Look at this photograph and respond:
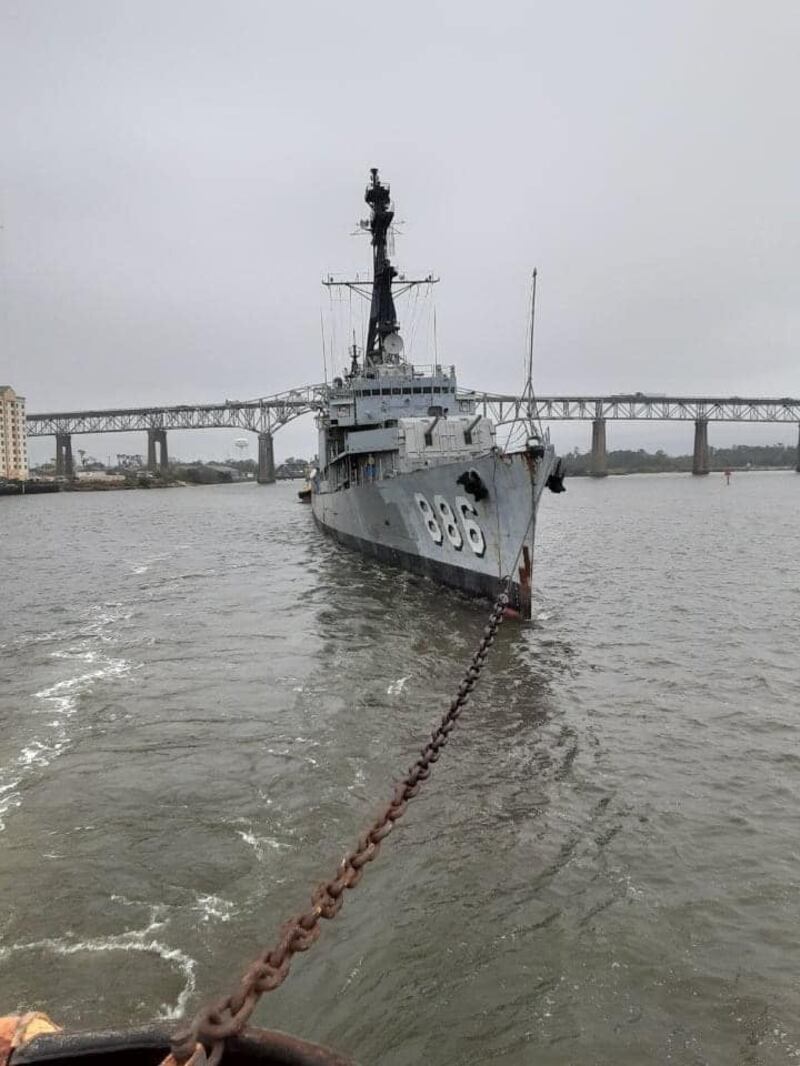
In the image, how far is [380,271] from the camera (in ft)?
92.6

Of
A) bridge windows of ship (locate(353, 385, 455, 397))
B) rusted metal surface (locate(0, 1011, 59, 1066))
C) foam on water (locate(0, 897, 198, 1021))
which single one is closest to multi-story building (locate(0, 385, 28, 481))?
bridge windows of ship (locate(353, 385, 455, 397))

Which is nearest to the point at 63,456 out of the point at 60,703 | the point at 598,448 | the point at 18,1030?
the point at 598,448

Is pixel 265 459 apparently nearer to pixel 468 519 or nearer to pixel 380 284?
pixel 380 284

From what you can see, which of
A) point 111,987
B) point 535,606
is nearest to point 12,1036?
point 111,987

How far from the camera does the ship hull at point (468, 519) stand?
44.2 ft

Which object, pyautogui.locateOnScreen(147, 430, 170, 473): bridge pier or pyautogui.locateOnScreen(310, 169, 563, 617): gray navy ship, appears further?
pyautogui.locateOnScreen(147, 430, 170, 473): bridge pier

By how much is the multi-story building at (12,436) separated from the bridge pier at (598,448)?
307 feet

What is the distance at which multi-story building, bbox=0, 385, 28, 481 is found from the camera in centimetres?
10675

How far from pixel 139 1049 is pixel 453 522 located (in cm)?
1438

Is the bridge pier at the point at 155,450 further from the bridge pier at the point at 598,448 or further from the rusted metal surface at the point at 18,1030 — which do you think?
the rusted metal surface at the point at 18,1030

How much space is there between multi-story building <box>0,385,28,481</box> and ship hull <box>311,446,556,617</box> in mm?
103583

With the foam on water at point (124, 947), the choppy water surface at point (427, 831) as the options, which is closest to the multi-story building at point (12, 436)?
the choppy water surface at point (427, 831)

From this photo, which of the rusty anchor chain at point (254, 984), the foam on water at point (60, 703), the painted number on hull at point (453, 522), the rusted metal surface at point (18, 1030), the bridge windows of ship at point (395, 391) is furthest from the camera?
the bridge windows of ship at point (395, 391)

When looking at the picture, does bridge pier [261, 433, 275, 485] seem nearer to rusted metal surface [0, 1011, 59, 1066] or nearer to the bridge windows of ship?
the bridge windows of ship
